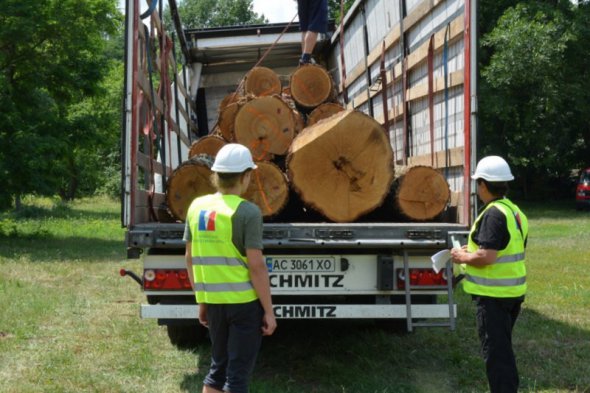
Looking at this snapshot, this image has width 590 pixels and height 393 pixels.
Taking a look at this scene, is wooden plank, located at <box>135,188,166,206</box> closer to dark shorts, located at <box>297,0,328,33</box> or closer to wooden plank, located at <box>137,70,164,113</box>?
wooden plank, located at <box>137,70,164,113</box>

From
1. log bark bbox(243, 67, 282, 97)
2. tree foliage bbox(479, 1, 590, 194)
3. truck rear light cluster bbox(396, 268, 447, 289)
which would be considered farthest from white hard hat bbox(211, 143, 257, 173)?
tree foliage bbox(479, 1, 590, 194)

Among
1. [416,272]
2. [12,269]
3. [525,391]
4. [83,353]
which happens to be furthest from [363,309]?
[12,269]

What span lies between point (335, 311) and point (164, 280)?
1164 millimetres

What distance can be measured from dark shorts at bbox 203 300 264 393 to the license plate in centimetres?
133

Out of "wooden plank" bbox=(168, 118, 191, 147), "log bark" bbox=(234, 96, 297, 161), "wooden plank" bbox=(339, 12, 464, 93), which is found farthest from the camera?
"wooden plank" bbox=(168, 118, 191, 147)

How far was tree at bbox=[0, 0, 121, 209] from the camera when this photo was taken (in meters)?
16.4

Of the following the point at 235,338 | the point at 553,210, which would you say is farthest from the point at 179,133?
the point at 553,210

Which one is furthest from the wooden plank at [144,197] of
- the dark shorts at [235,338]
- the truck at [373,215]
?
the dark shorts at [235,338]

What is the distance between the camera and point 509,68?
2781 cm

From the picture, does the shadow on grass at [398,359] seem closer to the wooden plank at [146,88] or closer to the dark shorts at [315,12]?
the wooden plank at [146,88]

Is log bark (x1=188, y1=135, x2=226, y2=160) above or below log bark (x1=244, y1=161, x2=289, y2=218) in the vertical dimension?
above

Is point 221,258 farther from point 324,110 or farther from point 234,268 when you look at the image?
point 324,110

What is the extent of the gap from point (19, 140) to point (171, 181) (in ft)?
38.6

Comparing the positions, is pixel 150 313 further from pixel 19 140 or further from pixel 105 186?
pixel 105 186
